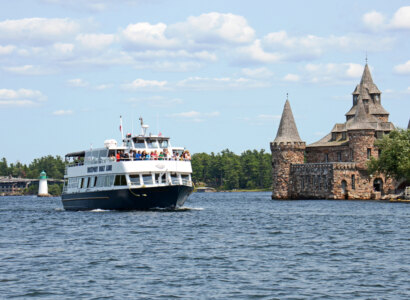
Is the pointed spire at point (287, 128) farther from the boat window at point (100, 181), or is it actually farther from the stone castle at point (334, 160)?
the boat window at point (100, 181)

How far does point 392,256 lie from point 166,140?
32.8m

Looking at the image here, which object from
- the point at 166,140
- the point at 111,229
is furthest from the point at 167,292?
the point at 166,140

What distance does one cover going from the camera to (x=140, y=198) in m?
60.9

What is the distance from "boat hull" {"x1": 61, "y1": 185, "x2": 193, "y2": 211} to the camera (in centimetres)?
6053

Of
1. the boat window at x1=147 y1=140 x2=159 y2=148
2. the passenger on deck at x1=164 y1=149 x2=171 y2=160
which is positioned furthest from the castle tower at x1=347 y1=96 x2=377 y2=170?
the passenger on deck at x1=164 y1=149 x2=171 y2=160

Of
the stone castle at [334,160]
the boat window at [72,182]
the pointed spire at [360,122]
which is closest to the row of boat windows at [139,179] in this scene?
the boat window at [72,182]

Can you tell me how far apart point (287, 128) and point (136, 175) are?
54260 millimetres

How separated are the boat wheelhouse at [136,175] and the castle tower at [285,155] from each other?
45.8 meters

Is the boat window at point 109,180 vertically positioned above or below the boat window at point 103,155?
below

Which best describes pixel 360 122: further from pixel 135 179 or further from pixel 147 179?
pixel 135 179

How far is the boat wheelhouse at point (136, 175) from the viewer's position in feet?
199

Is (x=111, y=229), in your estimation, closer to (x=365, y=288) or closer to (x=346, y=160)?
(x=365, y=288)

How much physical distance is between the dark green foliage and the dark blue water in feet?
123

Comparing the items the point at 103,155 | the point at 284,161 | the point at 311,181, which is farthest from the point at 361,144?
the point at 103,155
